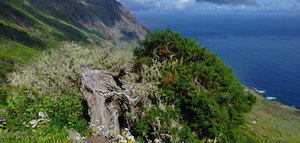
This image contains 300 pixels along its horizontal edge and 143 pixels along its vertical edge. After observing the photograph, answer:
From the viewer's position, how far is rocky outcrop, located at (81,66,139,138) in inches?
357

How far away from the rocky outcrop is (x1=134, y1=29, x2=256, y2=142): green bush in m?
2.10

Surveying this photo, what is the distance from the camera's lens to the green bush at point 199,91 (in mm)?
11188

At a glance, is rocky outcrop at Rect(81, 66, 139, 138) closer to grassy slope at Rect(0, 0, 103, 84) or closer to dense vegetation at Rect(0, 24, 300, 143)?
dense vegetation at Rect(0, 24, 300, 143)

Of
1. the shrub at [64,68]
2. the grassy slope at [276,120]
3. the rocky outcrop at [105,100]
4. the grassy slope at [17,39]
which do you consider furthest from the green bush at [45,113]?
the grassy slope at [276,120]

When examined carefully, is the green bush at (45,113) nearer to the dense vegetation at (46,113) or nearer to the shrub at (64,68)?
the dense vegetation at (46,113)

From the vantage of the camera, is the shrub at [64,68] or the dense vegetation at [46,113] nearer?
the dense vegetation at [46,113]

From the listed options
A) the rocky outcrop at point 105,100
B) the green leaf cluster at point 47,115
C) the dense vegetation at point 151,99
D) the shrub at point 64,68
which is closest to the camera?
the green leaf cluster at point 47,115

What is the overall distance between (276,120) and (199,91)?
13496 cm

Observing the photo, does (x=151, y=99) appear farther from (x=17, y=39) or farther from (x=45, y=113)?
(x=17, y=39)

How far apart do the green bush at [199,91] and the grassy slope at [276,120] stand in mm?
86760

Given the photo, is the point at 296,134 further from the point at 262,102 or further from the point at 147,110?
the point at 147,110

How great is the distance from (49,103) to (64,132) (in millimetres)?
2370

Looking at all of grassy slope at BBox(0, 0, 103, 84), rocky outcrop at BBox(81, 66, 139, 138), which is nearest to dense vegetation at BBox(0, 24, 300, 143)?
rocky outcrop at BBox(81, 66, 139, 138)

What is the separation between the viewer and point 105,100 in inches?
393
